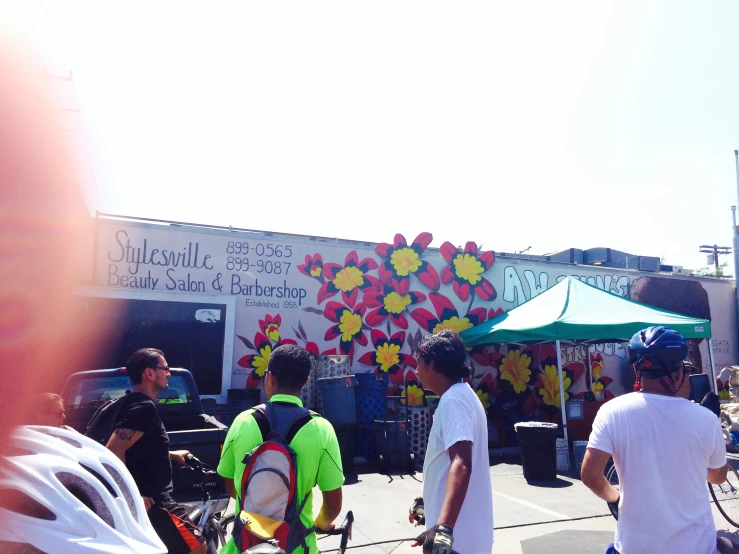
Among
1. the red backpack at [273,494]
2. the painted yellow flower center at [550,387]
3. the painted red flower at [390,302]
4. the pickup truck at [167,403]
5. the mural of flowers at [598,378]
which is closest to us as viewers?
the red backpack at [273,494]

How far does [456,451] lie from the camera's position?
2.68 meters

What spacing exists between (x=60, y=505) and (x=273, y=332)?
31.9 feet

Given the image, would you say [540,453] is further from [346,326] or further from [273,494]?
[273,494]

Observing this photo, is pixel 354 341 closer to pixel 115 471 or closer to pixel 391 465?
pixel 391 465

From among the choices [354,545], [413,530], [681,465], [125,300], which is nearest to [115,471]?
[681,465]

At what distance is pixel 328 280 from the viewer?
12.0 meters

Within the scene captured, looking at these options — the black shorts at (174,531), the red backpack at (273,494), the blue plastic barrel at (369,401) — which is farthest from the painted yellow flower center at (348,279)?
the red backpack at (273,494)

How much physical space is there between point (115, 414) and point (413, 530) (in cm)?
416

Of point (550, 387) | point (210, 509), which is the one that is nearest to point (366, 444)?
point (550, 387)

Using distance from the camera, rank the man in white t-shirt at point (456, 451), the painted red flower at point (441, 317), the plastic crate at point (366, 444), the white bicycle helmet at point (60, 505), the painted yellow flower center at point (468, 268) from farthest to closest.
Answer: the painted yellow flower center at point (468, 268), the painted red flower at point (441, 317), the plastic crate at point (366, 444), the man in white t-shirt at point (456, 451), the white bicycle helmet at point (60, 505)

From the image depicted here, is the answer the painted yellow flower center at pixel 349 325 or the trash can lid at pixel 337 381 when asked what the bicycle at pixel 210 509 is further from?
the painted yellow flower center at pixel 349 325

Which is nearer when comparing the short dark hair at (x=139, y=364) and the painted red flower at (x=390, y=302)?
the short dark hair at (x=139, y=364)

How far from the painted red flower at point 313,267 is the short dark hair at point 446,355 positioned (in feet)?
29.3

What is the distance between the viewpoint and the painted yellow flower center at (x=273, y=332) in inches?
446
